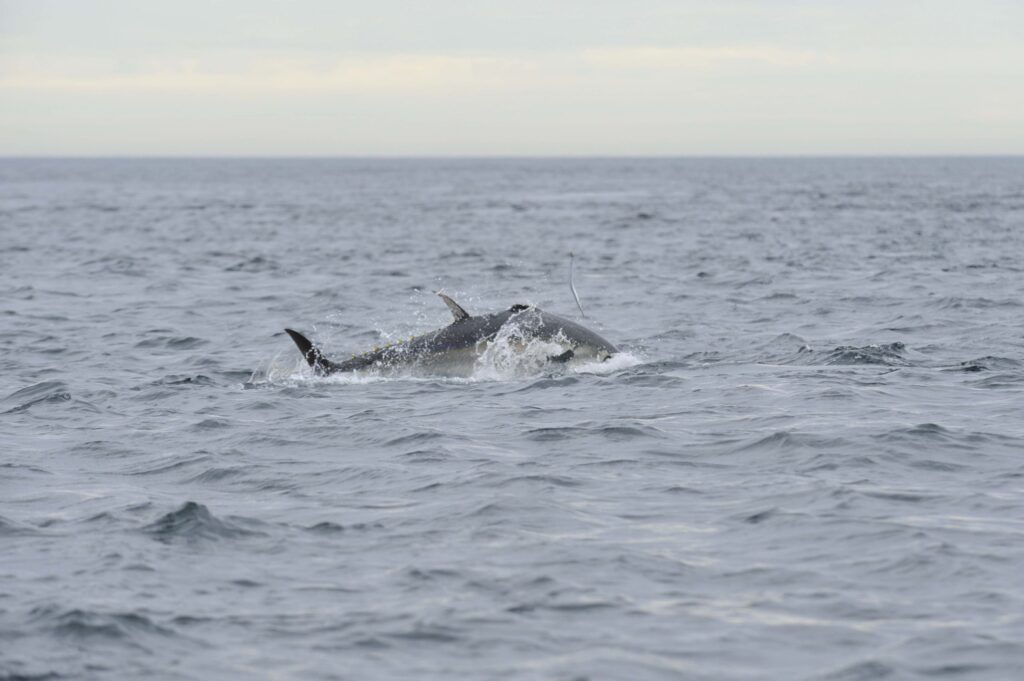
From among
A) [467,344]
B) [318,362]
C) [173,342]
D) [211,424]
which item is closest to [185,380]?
[318,362]

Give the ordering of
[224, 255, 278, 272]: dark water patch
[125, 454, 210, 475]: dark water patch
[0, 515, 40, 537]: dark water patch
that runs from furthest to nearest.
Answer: [224, 255, 278, 272]: dark water patch, [125, 454, 210, 475]: dark water patch, [0, 515, 40, 537]: dark water patch

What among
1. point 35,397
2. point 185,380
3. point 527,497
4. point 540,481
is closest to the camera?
point 527,497

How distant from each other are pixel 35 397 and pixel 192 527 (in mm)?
8539

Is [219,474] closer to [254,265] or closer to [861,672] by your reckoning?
[861,672]

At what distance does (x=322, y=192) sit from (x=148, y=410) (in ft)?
368

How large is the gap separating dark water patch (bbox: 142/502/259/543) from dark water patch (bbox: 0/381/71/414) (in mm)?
7034

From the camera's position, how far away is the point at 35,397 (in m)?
19.6

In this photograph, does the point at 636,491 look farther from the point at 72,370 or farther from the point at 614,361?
the point at 72,370

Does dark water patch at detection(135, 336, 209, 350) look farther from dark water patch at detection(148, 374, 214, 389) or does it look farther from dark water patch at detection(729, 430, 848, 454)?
dark water patch at detection(729, 430, 848, 454)

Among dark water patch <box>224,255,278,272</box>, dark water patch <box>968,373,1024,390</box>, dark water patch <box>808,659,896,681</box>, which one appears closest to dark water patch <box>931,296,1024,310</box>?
dark water patch <box>968,373,1024,390</box>

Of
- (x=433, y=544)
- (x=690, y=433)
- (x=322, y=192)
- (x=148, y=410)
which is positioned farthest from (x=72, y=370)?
(x=322, y=192)

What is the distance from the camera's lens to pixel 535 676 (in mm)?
8719

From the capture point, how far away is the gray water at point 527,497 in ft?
30.6

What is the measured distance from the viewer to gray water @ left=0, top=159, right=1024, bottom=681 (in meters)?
9.32
